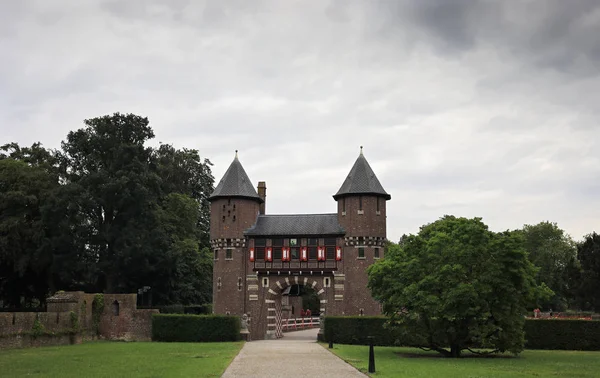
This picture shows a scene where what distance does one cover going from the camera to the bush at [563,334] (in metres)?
33.4

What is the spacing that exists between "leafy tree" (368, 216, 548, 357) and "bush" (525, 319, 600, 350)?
8356 mm

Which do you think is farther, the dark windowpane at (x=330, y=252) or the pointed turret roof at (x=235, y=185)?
the pointed turret roof at (x=235, y=185)

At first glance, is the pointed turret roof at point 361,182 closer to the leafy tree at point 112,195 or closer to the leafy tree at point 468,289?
the leafy tree at point 112,195

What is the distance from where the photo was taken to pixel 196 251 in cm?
5556

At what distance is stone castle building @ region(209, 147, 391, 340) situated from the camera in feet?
148

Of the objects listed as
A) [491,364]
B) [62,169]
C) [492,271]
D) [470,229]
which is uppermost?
[62,169]

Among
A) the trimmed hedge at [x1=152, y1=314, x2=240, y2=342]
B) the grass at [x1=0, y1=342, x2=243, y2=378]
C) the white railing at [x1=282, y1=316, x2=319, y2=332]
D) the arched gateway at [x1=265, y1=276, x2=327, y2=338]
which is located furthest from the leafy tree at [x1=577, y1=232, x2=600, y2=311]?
the grass at [x1=0, y1=342, x2=243, y2=378]

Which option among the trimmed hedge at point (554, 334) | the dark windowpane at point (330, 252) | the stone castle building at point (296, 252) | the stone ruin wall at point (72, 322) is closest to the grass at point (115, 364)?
the stone ruin wall at point (72, 322)

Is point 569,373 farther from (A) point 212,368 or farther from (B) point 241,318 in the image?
(B) point 241,318

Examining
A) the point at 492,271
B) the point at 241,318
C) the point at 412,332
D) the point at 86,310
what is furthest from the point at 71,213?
the point at 492,271

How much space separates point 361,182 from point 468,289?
21.9 metres

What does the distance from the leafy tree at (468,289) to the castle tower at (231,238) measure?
20.4 meters

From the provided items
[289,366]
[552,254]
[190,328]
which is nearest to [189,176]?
[190,328]

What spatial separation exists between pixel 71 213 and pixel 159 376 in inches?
1277
